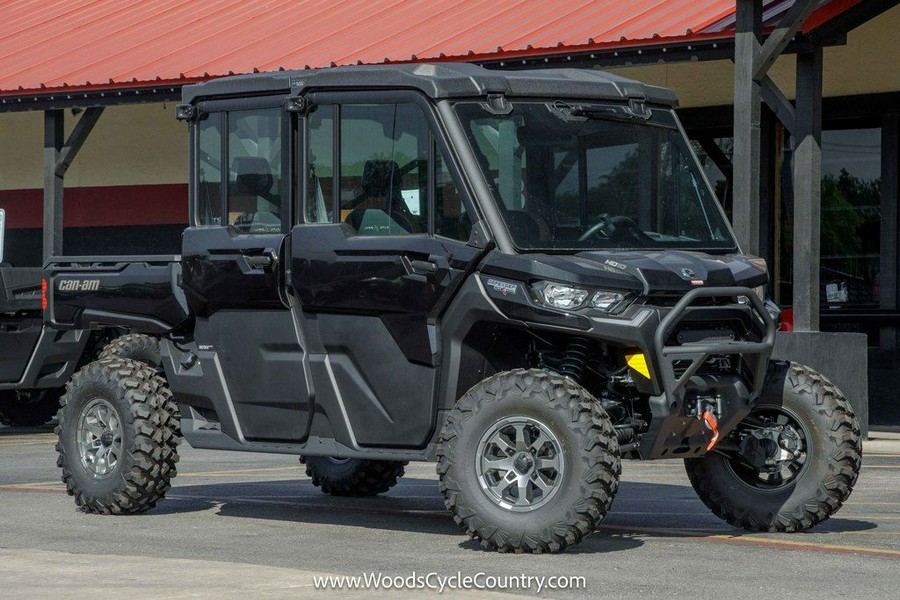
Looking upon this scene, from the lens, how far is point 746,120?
54.5 ft

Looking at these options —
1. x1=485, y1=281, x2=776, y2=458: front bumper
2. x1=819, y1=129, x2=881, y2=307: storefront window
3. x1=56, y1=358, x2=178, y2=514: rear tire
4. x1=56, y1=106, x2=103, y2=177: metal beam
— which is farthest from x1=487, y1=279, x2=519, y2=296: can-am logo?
x1=56, y1=106, x2=103, y2=177: metal beam

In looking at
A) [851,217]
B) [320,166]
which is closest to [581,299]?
[320,166]

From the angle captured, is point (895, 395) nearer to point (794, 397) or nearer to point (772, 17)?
point (772, 17)

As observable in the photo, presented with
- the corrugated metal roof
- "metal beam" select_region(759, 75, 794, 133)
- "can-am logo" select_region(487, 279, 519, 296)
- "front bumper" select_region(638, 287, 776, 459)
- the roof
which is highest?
the corrugated metal roof

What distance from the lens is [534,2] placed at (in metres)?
21.3

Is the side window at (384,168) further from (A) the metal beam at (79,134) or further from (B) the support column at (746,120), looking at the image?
(A) the metal beam at (79,134)

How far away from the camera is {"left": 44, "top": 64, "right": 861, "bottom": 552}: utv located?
8.69 m

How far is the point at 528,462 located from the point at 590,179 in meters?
1.61

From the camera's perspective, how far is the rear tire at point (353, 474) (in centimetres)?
1169

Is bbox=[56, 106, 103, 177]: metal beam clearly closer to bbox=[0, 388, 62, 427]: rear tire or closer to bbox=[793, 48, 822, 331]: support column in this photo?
bbox=[0, 388, 62, 427]: rear tire

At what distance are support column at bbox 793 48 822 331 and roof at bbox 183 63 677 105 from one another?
23.9 feet

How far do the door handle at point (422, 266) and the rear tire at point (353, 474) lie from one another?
8.89 feet

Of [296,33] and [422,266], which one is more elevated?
[296,33]

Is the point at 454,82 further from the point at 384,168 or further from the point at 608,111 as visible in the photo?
→ the point at 608,111
